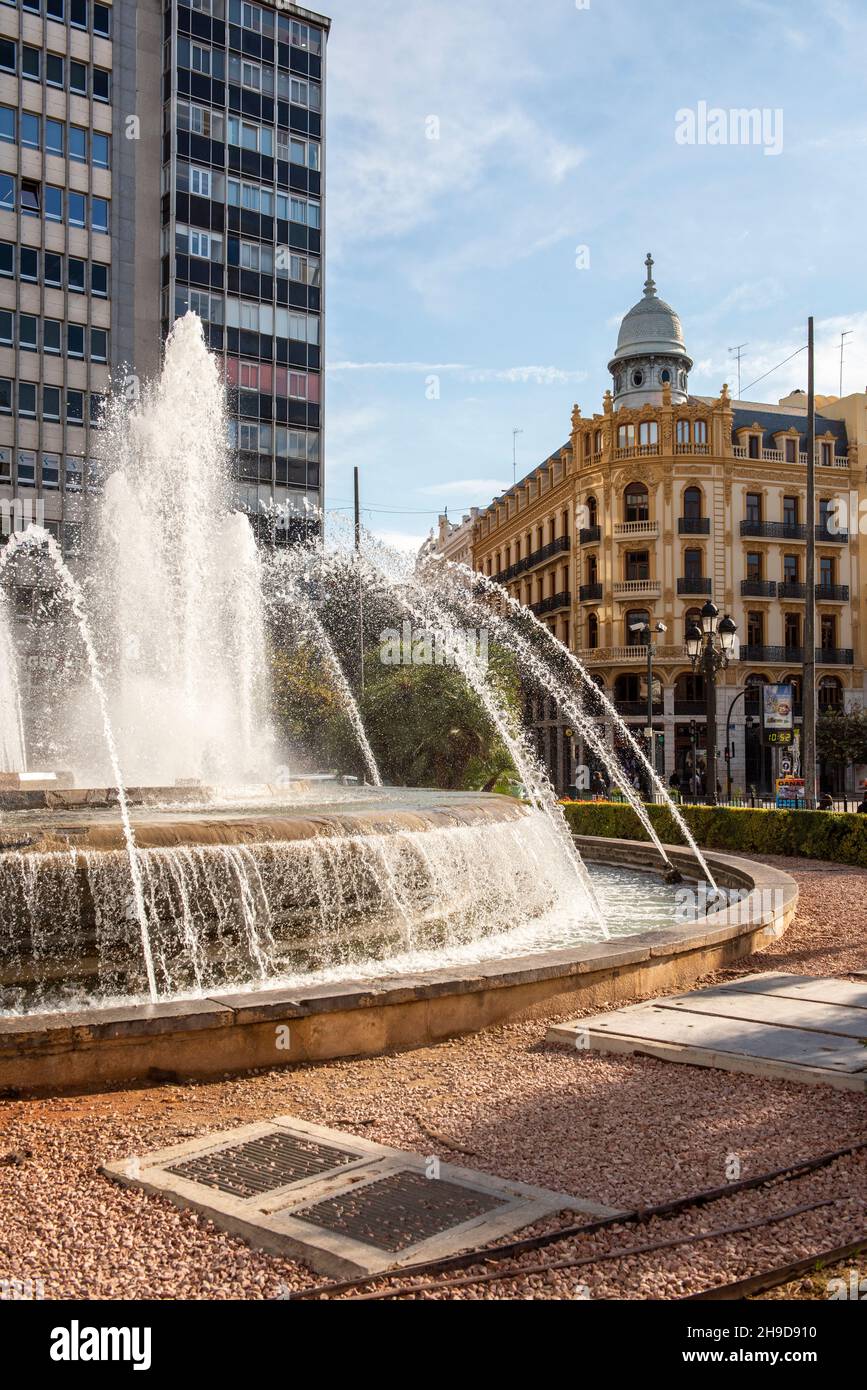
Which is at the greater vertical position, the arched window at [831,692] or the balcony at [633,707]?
the arched window at [831,692]

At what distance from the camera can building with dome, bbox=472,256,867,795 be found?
5250 centimetres

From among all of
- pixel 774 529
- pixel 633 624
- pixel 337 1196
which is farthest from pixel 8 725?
pixel 774 529

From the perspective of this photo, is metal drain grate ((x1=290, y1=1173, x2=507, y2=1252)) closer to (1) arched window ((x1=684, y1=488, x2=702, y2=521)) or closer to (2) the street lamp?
(2) the street lamp

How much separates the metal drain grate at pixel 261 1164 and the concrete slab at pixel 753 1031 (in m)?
2.36

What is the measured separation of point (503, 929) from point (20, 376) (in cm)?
3866

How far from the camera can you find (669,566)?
5291 cm

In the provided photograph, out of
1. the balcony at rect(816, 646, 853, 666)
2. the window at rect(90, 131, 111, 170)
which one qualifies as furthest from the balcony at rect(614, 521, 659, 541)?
the window at rect(90, 131, 111, 170)

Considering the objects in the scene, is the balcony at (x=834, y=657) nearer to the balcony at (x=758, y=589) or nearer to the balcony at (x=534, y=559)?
the balcony at (x=758, y=589)

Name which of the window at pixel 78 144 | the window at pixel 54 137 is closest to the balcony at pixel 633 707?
the window at pixel 78 144

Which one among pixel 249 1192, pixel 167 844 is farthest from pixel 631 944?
pixel 249 1192

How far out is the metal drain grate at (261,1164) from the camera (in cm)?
466

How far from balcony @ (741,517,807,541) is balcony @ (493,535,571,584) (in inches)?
339

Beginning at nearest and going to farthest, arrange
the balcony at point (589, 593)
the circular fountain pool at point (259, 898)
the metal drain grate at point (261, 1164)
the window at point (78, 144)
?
the metal drain grate at point (261, 1164) → the circular fountain pool at point (259, 898) → the window at point (78, 144) → the balcony at point (589, 593)
